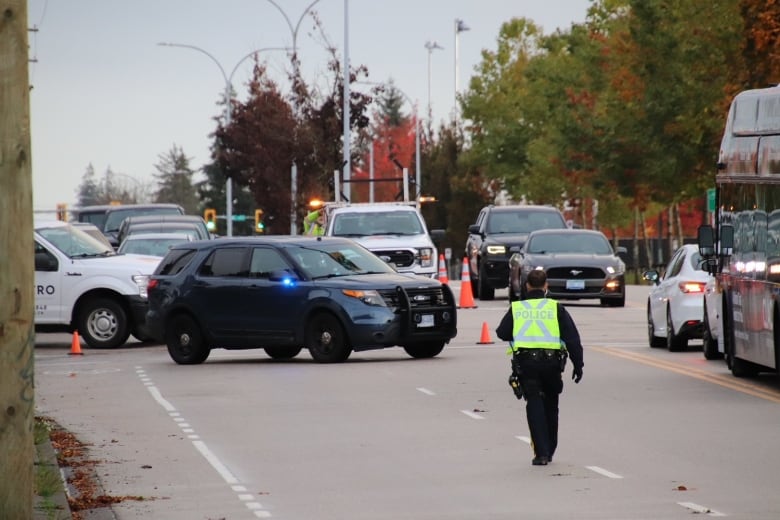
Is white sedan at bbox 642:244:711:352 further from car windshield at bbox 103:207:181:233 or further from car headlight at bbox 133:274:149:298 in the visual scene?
car windshield at bbox 103:207:181:233

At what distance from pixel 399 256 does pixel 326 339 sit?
11.9 meters

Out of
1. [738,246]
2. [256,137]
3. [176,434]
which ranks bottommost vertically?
[176,434]

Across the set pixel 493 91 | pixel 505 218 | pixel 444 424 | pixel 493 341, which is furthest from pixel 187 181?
pixel 444 424

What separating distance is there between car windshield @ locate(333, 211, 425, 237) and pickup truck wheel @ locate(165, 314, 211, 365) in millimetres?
11291

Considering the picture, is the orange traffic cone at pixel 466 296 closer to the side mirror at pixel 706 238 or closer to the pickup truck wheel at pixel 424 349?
the pickup truck wheel at pixel 424 349

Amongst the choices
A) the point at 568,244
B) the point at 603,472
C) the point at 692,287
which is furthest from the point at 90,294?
the point at 603,472

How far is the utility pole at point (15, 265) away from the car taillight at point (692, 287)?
636 inches

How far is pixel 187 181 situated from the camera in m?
186

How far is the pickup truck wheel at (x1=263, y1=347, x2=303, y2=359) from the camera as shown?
26.1 meters

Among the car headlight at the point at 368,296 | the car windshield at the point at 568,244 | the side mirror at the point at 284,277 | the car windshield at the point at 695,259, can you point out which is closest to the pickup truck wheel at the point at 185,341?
the side mirror at the point at 284,277

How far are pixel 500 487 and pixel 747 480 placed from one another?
1635 mm

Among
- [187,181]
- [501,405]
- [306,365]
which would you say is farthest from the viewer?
[187,181]

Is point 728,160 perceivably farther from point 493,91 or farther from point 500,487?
point 493,91

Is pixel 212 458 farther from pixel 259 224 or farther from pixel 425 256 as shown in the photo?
pixel 259 224
